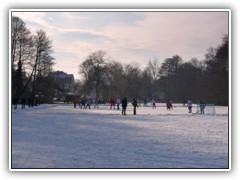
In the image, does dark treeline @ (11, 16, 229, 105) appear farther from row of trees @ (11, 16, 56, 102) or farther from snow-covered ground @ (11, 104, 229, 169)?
snow-covered ground @ (11, 104, 229, 169)

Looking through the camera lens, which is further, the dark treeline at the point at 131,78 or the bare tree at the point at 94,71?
the bare tree at the point at 94,71

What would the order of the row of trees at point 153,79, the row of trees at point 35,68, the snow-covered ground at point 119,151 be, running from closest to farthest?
1. the snow-covered ground at point 119,151
2. the row of trees at point 35,68
3. the row of trees at point 153,79

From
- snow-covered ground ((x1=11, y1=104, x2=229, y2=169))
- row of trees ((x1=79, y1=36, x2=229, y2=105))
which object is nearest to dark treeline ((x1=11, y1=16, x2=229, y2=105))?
row of trees ((x1=79, y1=36, x2=229, y2=105))

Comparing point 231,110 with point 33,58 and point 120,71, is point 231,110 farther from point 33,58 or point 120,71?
point 120,71

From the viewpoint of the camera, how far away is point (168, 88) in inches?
3907

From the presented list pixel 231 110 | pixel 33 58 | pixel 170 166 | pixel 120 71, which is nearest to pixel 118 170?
pixel 170 166

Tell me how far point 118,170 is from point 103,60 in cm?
7748

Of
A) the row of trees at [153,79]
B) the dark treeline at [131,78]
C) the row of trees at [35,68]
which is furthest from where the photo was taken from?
the row of trees at [153,79]

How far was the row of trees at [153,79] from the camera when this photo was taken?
76162mm

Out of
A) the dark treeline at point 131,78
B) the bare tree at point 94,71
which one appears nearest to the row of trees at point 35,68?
the dark treeline at point 131,78

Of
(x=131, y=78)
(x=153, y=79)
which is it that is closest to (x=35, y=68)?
(x=131, y=78)

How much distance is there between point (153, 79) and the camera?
108 meters

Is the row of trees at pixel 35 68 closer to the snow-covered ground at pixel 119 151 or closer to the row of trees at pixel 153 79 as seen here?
the row of trees at pixel 153 79

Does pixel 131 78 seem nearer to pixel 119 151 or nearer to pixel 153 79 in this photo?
pixel 153 79
